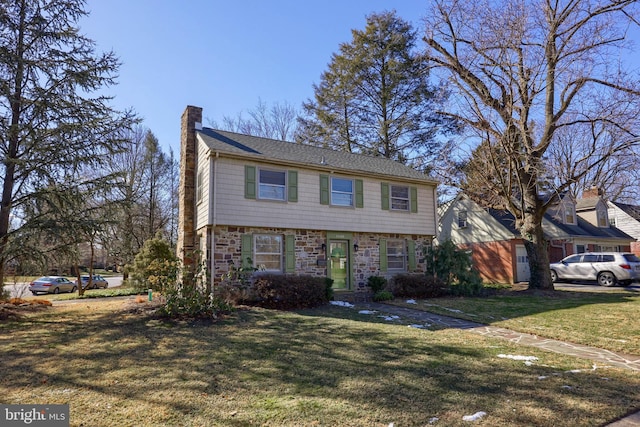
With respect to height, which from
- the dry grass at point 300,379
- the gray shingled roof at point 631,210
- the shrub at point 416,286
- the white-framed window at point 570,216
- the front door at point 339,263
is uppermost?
the gray shingled roof at point 631,210

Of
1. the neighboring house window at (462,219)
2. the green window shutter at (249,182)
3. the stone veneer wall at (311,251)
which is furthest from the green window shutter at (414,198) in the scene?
the neighboring house window at (462,219)

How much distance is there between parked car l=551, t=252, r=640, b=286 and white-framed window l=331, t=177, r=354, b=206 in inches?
438

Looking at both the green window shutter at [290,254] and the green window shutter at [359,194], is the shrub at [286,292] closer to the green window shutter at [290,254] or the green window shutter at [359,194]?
the green window shutter at [290,254]

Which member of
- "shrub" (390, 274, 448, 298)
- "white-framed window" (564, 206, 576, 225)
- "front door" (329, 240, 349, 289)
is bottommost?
"shrub" (390, 274, 448, 298)

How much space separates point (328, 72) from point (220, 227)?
16.9 metres

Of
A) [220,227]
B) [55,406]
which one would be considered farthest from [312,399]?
[220,227]

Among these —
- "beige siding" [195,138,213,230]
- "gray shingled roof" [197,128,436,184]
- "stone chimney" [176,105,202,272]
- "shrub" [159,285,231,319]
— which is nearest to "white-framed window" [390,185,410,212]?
"gray shingled roof" [197,128,436,184]

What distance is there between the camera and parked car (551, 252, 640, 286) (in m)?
16.8

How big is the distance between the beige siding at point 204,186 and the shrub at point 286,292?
2.63 metres

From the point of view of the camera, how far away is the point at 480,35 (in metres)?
13.4

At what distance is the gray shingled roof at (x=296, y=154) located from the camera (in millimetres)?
12709

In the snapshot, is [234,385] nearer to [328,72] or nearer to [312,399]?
[312,399]

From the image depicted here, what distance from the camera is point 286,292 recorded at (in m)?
10.9

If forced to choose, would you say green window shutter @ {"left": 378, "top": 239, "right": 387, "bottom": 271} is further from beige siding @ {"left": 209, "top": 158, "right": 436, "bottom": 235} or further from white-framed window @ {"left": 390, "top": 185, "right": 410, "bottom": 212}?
white-framed window @ {"left": 390, "top": 185, "right": 410, "bottom": 212}
